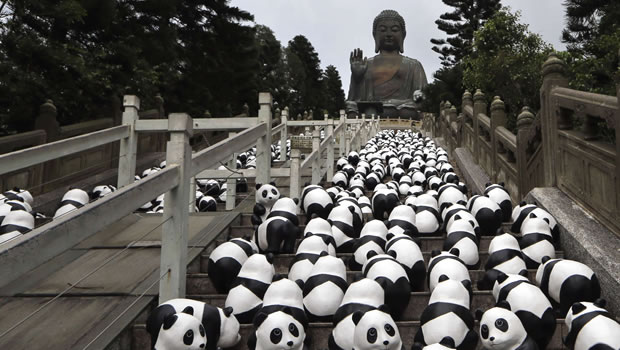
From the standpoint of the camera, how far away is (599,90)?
14.8 meters

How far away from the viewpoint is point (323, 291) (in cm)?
386

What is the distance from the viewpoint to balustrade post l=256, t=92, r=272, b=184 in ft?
21.8

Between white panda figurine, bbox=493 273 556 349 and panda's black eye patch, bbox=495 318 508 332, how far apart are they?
0.35m

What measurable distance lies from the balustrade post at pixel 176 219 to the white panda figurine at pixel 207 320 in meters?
0.44

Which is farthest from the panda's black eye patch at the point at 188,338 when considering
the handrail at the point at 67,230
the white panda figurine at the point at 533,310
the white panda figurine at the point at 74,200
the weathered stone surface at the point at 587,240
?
the white panda figurine at the point at 74,200

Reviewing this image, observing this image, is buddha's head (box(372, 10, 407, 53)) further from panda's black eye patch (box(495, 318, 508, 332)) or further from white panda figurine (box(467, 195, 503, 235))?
panda's black eye patch (box(495, 318, 508, 332))

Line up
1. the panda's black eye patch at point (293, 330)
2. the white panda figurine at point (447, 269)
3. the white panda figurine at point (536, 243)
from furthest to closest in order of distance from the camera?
the white panda figurine at point (536, 243) < the white panda figurine at point (447, 269) < the panda's black eye patch at point (293, 330)

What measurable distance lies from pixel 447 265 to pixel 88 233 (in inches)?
110

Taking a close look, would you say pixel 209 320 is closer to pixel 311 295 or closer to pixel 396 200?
pixel 311 295

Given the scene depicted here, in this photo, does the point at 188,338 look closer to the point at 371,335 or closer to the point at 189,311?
the point at 189,311

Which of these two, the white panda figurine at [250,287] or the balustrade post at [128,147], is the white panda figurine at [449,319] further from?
the balustrade post at [128,147]

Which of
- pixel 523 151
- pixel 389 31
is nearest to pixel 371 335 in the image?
pixel 523 151

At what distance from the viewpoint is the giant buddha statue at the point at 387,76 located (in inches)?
1505

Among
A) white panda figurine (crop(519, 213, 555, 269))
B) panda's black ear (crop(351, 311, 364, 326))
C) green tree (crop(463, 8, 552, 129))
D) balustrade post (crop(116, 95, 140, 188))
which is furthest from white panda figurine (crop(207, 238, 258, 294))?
green tree (crop(463, 8, 552, 129))
